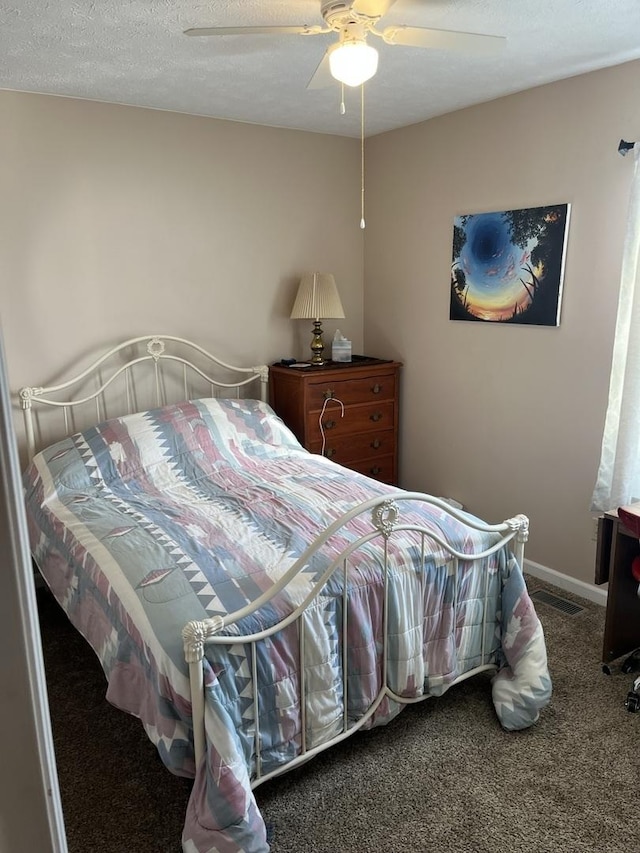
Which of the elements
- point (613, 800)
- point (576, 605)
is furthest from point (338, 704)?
point (576, 605)

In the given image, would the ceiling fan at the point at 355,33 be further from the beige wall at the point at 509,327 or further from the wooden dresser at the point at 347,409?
the wooden dresser at the point at 347,409

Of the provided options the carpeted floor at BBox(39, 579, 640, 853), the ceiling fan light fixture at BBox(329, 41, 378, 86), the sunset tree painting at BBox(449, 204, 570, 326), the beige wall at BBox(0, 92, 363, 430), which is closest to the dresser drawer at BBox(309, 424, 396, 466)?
the beige wall at BBox(0, 92, 363, 430)

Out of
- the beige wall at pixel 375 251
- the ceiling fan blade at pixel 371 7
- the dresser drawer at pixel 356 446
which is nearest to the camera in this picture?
the ceiling fan blade at pixel 371 7

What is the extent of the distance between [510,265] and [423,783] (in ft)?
7.87

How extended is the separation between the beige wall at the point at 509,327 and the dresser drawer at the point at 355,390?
16 centimetres

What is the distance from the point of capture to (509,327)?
10.9ft

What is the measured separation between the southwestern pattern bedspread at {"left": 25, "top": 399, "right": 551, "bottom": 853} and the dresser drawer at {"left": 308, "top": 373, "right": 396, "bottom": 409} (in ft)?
2.27

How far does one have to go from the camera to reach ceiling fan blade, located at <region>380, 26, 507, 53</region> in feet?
6.23

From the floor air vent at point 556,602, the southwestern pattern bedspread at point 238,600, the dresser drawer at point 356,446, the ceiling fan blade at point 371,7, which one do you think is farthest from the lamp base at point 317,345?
the ceiling fan blade at point 371,7

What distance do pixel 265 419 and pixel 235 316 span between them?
728mm

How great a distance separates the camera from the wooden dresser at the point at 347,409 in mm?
3648

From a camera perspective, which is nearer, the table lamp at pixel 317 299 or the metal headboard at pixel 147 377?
the metal headboard at pixel 147 377

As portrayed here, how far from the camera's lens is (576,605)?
3096mm

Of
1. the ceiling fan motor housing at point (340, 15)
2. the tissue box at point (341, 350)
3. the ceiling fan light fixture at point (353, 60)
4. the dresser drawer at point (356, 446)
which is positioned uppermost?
the ceiling fan motor housing at point (340, 15)
